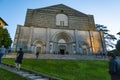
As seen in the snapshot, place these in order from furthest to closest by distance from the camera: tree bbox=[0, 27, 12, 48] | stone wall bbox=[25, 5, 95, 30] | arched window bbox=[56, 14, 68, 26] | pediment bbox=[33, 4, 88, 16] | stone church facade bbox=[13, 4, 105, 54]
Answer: pediment bbox=[33, 4, 88, 16], arched window bbox=[56, 14, 68, 26], stone wall bbox=[25, 5, 95, 30], tree bbox=[0, 27, 12, 48], stone church facade bbox=[13, 4, 105, 54]

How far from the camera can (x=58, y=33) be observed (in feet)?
141

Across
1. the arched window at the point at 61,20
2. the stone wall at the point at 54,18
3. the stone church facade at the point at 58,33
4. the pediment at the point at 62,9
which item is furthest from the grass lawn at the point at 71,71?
the pediment at the point at 62,9

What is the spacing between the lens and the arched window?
45.3m

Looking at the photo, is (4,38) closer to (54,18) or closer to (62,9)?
(54,18)

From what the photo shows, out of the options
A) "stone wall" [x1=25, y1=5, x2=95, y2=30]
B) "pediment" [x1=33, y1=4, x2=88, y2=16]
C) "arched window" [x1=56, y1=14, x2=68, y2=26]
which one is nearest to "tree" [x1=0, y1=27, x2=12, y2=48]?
"stone wall" [x1=25, y1=5, x2=95, y2=30]

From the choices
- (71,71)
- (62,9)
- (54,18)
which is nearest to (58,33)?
(54,18)

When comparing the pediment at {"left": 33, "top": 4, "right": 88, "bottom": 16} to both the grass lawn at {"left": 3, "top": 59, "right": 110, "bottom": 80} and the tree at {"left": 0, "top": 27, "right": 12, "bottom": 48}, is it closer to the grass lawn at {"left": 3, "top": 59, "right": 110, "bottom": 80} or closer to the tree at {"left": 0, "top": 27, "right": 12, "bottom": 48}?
the tree at {"left": 0, "top": 27, "right": 12, "bottom": 48}

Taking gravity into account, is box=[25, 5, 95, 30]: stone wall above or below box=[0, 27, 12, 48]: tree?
above

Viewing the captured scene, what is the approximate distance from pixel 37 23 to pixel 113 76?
38856 mm

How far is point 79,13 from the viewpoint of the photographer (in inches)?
1868

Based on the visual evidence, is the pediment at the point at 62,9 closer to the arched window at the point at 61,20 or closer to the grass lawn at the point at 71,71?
the arched window at the point at 61,20

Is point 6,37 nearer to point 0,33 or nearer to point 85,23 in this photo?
point 0,33

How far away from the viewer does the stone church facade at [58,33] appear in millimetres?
40969

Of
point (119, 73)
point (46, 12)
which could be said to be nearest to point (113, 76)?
point (119, 73)
